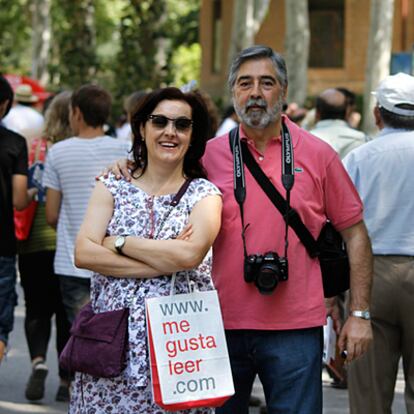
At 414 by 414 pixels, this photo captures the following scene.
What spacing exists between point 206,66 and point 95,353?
123ft

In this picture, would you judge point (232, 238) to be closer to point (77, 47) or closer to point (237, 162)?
point (237, 162)

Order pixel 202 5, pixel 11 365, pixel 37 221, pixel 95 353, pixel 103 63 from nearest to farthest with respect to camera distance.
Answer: pixel 95 353, pixel 37 221, pixel 11 365, pixel 103 63, pixel 202 5

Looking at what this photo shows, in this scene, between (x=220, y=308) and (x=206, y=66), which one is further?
(x=206, y=66)

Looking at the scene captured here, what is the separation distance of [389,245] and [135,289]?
1.90m

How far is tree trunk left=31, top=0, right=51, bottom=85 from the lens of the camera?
144 ft

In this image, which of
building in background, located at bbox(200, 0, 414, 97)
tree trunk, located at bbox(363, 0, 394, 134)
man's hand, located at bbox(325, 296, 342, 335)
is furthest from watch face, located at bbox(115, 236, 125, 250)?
building in background, located at bbox(200, 0, 414, 97)

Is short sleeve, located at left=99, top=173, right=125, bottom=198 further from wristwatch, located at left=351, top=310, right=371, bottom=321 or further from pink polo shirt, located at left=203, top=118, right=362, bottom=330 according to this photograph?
wristwatch, located at left=351, top=310, right=371, bottom=321

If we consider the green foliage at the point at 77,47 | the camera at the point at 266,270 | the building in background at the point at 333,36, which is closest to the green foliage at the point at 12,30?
the building in background at the point at 333,36

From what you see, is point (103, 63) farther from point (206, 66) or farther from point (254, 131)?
point (254, 131)

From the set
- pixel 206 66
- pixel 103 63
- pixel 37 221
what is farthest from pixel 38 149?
pixel 206 66

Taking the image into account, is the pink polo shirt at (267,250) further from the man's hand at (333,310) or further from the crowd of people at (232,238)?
the man's hand at (333,310)

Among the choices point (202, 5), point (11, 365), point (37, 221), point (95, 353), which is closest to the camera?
point (95, 353)

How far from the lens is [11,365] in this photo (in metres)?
10.2

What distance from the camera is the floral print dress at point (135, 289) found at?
4820 millimetres
